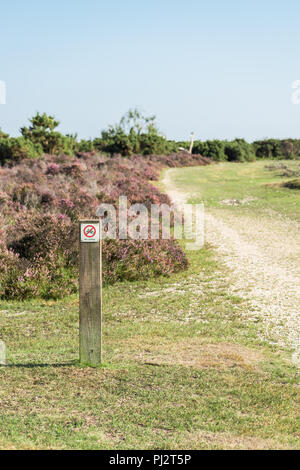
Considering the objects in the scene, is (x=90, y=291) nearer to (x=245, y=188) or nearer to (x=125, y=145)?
(x=245, y=188)

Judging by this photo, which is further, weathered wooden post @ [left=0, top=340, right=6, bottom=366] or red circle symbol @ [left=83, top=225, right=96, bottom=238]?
weathered wooden post @ [left=0, top=340, right=6, bottom=366]

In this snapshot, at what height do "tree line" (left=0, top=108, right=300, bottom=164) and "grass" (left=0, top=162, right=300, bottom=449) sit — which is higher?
"tree line" (left=0, top=108, right=300, bottom=164)

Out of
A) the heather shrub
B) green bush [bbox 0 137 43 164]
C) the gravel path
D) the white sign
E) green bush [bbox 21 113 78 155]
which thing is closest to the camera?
the white sign

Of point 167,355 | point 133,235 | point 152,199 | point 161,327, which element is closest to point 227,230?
point 152,199

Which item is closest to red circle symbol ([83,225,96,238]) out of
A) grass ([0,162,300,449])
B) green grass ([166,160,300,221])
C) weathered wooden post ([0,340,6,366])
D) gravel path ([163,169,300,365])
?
grass ([0,162,300,449])

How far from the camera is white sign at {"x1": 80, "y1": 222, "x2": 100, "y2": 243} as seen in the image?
482 cm

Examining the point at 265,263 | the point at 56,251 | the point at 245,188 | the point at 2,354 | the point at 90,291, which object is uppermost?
the point at 245,188

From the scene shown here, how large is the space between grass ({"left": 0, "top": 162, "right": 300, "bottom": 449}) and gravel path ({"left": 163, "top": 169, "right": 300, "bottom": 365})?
39cm

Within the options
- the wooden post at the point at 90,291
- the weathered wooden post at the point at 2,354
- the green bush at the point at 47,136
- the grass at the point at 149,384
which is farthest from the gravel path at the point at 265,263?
the green bush at the point at 47,136

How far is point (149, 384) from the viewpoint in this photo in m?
4.65

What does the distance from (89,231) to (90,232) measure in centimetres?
1

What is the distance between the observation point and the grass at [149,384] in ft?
12.1

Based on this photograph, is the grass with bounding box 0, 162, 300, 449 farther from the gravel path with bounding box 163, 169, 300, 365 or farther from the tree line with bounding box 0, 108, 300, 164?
the tree line with bounding box 0, 108, 300, 164

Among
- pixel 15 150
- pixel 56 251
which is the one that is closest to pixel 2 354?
pixel 56 251
